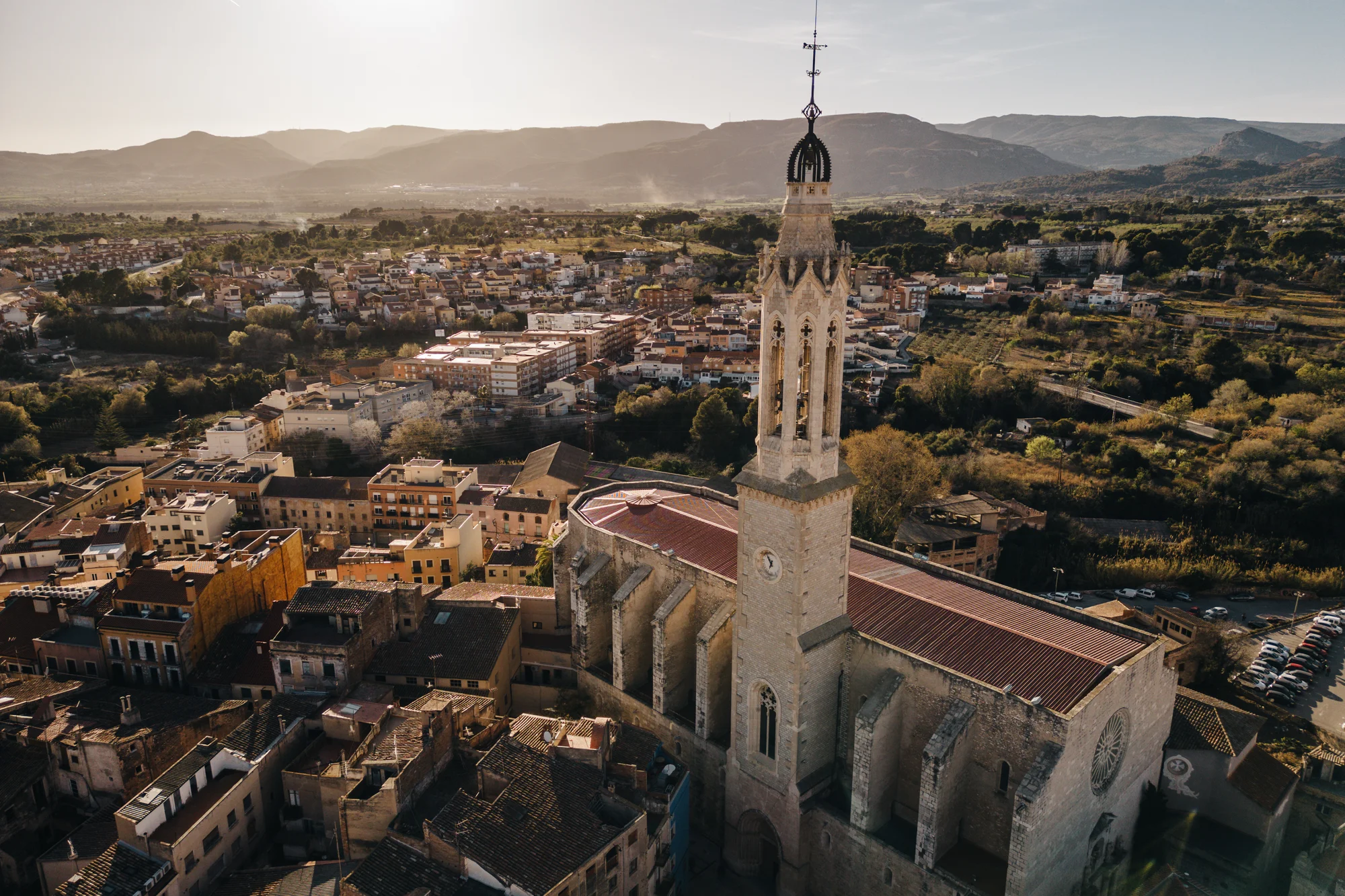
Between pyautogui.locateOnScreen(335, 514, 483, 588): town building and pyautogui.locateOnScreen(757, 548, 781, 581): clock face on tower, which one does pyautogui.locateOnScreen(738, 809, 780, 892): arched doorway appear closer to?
pyautogui.locateOnScreen(757, 548, 781, 581): clock face on tower

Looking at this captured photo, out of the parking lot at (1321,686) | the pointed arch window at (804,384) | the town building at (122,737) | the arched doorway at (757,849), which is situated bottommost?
the parking lot at (1321,686)

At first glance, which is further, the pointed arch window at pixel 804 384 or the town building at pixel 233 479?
the town building at pixel 233 479

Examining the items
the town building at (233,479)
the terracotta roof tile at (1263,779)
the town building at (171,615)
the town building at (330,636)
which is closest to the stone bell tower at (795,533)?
the terracotta roof tile at (1263,779)

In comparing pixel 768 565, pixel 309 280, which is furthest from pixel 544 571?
pixel 309 280

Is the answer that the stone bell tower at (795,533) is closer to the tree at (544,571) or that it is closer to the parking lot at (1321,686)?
the tree at (544,571)

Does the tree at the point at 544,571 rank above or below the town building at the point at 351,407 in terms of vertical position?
below

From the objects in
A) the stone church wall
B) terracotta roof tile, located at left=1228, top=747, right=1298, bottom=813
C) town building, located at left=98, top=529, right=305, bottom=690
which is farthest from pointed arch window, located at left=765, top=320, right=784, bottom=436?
town building, located at left=98, top=529, right=305, bottom=690

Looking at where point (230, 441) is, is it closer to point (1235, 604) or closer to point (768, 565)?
point (768, 565)
